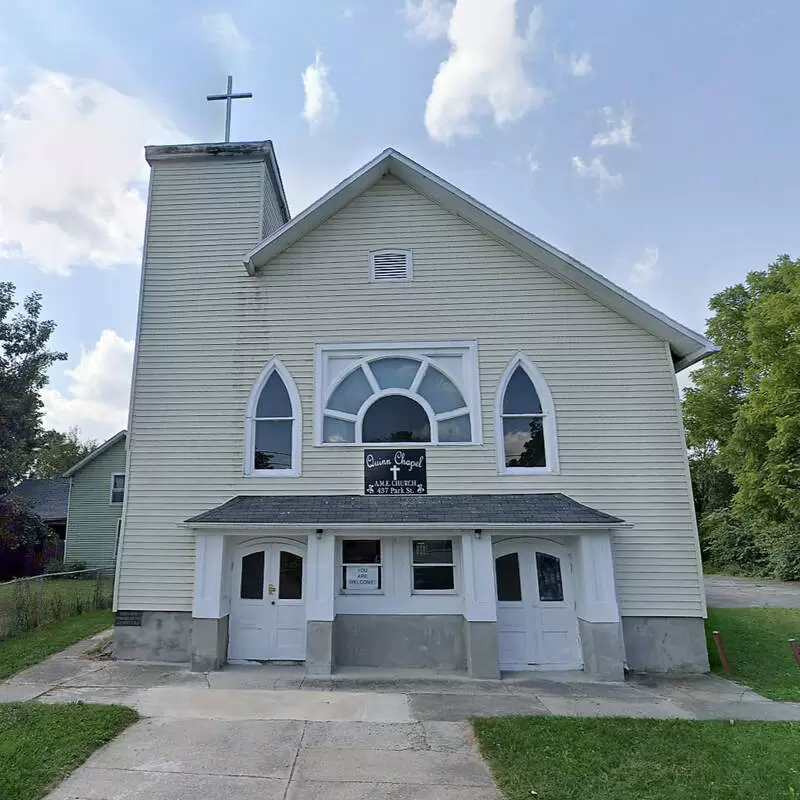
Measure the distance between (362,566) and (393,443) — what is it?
223cm

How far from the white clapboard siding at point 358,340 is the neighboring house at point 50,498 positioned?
73.0ft

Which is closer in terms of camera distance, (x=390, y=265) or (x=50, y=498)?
(x=390, y=265)

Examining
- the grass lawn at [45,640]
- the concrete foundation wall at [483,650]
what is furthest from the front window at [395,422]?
the grass lawn at [45,640]

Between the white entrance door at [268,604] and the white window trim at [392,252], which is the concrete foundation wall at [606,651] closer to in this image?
the white entrance door at [268,604]

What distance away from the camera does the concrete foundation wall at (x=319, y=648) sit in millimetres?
8422

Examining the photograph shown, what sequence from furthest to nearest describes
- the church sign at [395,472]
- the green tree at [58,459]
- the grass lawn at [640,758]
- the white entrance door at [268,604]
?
1. the green tree at [58,459]
2. the church sign at [395,472]
3. the white entrance door at [268,604]
4. the grass lawn at [640,758]

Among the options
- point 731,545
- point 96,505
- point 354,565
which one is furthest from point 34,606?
point 731,545

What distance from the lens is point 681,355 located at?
10305 mm

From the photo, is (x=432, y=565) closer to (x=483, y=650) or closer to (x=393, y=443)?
(x=483, y=650)

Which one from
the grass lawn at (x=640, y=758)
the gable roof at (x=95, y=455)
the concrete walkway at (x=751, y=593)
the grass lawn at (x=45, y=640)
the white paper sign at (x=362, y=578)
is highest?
the gable roof at (x=95, y=455)

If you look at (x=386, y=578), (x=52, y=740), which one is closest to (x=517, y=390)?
(x=386, y=578)

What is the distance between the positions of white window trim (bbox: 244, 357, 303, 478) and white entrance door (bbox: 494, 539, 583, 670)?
396cm

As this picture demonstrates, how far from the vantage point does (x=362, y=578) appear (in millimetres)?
9312

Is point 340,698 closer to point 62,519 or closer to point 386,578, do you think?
point 386,578
